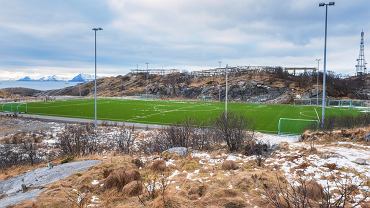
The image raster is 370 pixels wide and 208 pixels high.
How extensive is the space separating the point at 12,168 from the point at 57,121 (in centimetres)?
2688

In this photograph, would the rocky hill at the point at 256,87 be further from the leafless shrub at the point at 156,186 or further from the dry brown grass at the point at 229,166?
the leafless shrub at the point at 156,186

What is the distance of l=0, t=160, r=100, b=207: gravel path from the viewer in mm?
9352

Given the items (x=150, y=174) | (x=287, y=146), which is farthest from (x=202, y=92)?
(x=150, y=174)

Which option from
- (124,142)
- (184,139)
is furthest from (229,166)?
(124,142)

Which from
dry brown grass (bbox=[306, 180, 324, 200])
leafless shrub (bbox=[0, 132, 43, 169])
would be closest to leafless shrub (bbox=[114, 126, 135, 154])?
leafless shrub (bbox=[0, 132, 43, 169])

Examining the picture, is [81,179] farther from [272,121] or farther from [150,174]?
[272,121]

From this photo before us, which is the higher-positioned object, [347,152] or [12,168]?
[347,152]

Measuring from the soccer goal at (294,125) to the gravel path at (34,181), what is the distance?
780 inches

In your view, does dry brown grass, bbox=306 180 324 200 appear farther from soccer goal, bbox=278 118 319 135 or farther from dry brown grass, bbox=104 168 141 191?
soccer goal, bbox=278 118 319 135

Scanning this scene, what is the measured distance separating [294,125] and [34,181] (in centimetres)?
2406

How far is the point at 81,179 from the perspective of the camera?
1010 centimetres

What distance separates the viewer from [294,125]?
3070 centimetres

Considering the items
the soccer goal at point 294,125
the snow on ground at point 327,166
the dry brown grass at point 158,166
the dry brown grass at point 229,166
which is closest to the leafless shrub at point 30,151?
the dry brown grass at point 158,166

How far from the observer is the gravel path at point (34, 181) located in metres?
9.35
